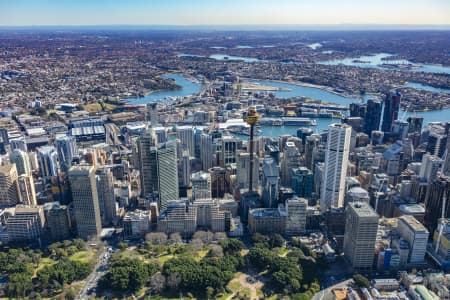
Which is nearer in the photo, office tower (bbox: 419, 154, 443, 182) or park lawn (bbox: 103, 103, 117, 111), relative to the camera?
office tower (bbox: 419, 154, 443, 182)

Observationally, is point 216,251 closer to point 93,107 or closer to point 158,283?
point 158,283

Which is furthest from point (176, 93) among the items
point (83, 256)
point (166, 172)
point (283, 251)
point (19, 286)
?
point (19, 286)

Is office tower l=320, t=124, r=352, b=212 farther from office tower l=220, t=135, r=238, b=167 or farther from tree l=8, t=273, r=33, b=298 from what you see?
tree l=8, t=273, r=33, b=298

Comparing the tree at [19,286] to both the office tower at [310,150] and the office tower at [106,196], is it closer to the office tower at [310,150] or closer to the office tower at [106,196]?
the office tower at [106,196]

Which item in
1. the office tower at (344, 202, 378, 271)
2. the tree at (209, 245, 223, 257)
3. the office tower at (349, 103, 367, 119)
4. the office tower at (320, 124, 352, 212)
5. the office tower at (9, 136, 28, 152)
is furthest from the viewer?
the office tower at (349, 103, 367, 119)

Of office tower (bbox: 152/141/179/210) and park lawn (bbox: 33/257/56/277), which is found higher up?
office tower (bbox: 152/141/179/210)

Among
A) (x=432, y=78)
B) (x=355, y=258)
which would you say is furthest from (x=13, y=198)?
(x=432, y=78)

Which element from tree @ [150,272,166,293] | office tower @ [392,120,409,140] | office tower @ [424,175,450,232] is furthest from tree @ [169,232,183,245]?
office tower @ [392,120,409,140]

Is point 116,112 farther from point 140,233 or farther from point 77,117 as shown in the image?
point 140,233
